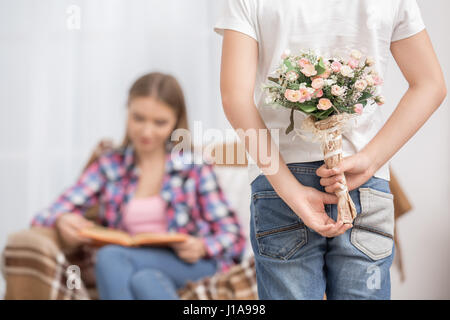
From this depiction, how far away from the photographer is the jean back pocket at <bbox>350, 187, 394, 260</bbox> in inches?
30.3

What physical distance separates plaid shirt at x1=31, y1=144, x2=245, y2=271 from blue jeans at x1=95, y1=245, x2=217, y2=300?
96mm

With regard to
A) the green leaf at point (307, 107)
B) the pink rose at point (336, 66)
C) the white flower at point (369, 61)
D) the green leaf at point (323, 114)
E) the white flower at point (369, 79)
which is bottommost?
the green leaf at point (323, 114)

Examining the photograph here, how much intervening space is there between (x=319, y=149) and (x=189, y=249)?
3.21 ft

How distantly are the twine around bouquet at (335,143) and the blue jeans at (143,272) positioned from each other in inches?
37.2

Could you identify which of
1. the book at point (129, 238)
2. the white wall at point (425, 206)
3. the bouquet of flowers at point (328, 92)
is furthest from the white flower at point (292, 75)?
the white wall at point (425, 206)

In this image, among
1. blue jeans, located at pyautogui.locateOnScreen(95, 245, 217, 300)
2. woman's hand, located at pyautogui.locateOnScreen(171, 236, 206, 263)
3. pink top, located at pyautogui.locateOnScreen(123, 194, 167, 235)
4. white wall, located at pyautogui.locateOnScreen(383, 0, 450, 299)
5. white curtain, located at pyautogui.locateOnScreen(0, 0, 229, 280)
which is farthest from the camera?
white curtain, located at pyautogui.locateOnScreen(0, 0, 229, 280)

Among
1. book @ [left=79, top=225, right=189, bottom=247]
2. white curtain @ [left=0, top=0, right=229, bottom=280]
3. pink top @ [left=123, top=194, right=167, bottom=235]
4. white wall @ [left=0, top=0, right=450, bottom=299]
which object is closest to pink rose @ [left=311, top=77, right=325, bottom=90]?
book @ [left=79, top=225, right=189, bottom=247]

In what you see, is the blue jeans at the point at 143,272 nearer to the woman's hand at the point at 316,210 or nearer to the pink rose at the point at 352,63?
the woman's hand at the point at 316,210

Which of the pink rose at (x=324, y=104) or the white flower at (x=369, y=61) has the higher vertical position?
the white flower at (x=369, y=61)

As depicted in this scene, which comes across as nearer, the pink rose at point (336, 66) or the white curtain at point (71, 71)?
the pink rose at point (336, 66)

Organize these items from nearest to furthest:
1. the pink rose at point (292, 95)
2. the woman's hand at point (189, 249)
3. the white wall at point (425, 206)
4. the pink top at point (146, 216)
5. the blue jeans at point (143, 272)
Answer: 1. the pink rose at point (292, 95)
2. the blue jeans at point (143, 272)
3. the woman's hand at point (189, 249)
4. the pink top at point (146, 216)
5. the white wall at point (425, 206)

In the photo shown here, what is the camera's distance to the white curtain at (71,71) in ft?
6.97

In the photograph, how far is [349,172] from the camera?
76 cm

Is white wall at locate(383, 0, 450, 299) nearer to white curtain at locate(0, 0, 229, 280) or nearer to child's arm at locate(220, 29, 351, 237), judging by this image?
white curtain at locate(0, 0, 229, 280)
